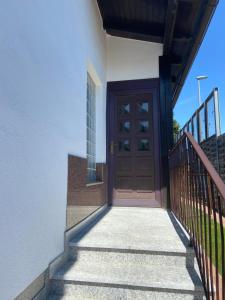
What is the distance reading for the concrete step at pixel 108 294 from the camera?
5.59 ft

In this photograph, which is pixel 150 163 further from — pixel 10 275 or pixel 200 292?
pixel 10 275

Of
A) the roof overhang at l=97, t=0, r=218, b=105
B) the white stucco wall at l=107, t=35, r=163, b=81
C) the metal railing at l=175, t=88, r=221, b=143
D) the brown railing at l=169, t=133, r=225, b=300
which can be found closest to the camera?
the brown railing at l=169, t=133, r=225, b=300

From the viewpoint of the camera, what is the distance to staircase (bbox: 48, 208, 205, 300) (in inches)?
68.6

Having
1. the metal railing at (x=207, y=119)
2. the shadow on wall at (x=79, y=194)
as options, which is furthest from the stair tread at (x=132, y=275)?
the metal railing at (x=207, y=119)

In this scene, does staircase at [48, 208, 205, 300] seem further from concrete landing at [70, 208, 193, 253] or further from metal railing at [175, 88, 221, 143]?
metal railing at [175, 88, 221, 143]

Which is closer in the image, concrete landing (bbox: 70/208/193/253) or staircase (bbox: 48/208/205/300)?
staircase (bbox: 48/208/205/300)

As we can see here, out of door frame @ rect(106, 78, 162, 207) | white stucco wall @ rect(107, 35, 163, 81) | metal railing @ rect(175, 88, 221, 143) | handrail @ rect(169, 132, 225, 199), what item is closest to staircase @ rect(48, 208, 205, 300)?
handrail @ rect(169, 132, 225, 199)

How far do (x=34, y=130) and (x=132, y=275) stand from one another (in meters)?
1.35

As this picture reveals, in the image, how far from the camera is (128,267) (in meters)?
2.00

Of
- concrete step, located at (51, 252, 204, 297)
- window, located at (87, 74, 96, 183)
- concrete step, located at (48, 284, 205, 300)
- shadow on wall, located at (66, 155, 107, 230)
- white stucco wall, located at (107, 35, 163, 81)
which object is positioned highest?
white stucco wall, located at (107, 35, 163, 81)

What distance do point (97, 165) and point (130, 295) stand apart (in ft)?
7.65

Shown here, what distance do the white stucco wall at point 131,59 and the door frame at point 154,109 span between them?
117 millimetres

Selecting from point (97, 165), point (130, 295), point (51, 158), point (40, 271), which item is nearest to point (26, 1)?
point (51, 158)

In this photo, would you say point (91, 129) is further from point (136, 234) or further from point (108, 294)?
point (108, 294)
